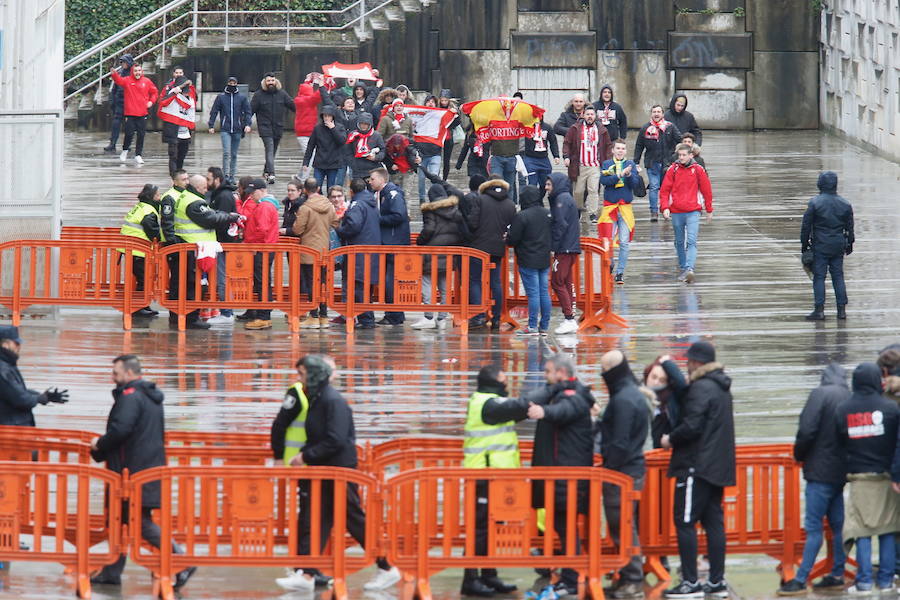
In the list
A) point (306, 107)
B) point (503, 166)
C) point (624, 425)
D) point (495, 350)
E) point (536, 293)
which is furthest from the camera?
point (306, 107)

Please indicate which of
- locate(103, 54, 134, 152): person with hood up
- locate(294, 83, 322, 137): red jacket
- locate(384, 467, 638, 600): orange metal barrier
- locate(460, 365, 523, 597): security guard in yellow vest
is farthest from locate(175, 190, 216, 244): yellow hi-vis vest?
locate(103, 54, 134, 152): person with hood up

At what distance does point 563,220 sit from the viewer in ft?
59.3

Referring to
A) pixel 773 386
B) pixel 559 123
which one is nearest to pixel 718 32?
pixel 559 123

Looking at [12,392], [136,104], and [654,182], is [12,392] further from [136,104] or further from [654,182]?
[136,104]

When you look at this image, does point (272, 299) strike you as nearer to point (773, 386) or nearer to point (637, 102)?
point (773, 386)

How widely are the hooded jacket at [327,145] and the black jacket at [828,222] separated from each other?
8.27 m

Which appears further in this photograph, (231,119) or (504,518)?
(231,119)

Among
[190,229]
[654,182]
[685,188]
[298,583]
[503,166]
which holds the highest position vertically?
[503,166]

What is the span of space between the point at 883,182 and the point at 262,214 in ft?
46.2

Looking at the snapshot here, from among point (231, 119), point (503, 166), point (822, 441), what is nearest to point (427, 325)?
point (503, 166)

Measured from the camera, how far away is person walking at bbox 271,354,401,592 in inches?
435

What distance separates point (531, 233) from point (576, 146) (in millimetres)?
6028

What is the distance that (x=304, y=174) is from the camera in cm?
2670

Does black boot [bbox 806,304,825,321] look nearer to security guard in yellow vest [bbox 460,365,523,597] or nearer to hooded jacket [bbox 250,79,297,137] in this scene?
security guard in yellow vest [bbox 460,365,523,597]
